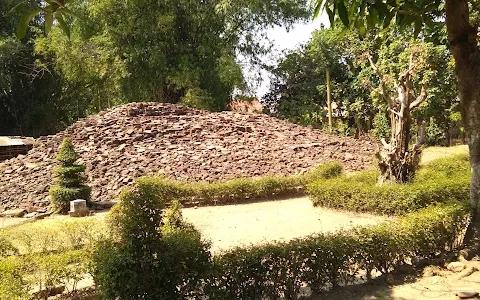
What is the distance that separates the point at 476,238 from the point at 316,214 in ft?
12.0

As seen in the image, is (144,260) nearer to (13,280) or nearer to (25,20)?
(13,280)

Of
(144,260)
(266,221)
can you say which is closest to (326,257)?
(144,260)

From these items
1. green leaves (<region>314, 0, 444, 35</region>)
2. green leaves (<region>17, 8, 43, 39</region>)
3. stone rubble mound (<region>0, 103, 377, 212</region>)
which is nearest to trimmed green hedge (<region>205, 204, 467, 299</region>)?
green leaves (<region>314, 0, 444, 35</region>)

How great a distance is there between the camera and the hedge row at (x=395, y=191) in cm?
673

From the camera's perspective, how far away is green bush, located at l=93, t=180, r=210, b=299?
304 centimetres

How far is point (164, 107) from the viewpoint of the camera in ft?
53.6

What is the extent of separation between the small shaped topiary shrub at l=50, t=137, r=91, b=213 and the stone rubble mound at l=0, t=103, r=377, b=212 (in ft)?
2.74

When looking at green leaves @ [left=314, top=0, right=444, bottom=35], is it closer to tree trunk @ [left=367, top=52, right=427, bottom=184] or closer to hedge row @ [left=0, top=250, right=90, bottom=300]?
hedge row @ [left=0, top=250, right=90, bottom=300]

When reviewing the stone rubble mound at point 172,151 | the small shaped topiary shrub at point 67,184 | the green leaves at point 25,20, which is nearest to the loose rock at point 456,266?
the green leaves at point 25,20

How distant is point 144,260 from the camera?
121 inches

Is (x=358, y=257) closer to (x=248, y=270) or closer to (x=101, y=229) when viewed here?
(x=248, y=270)

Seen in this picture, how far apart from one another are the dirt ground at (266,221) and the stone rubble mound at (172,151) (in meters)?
2.50

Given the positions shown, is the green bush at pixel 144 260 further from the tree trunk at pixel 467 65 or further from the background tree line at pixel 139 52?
the background tree line at pixel 139 52

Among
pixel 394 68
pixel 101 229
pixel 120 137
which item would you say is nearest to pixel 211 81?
pixel 120 137
